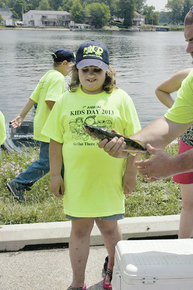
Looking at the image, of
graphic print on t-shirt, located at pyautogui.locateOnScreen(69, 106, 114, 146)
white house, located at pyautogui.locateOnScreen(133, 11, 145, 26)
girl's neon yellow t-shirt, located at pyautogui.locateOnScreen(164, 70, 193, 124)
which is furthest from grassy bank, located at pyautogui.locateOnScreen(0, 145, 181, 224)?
white house, located at pyautogui.locateOnScreen(133, 11, 145, 26)

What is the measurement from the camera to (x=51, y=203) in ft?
15.0

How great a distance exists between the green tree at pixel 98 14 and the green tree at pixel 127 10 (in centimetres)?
596

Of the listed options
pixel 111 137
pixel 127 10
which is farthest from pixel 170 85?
pixel 127 10

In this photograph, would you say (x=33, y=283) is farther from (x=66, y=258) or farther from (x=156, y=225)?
(x=156, y=225)

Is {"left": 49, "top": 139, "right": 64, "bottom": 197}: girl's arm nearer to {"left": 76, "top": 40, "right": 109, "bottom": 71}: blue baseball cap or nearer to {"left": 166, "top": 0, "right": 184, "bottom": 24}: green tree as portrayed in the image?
{"left": 76, "top": 40, "right": 109, "bottom": 71}: blue baseball cap

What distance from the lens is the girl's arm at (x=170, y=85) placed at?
3.83m

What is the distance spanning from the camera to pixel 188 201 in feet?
11.4

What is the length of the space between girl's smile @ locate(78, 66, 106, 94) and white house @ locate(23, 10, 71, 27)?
6249 inches

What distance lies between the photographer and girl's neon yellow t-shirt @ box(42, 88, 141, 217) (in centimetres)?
303

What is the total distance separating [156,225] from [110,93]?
1508 mm

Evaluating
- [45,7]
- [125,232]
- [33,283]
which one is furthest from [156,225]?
[45,7]

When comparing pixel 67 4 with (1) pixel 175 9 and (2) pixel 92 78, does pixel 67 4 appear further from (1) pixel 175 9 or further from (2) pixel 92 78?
(2) pixel 92 78

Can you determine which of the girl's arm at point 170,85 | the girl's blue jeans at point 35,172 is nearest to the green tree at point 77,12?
the girl's blue jeans at point 35,172

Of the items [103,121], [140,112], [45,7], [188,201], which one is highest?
[45,7]
